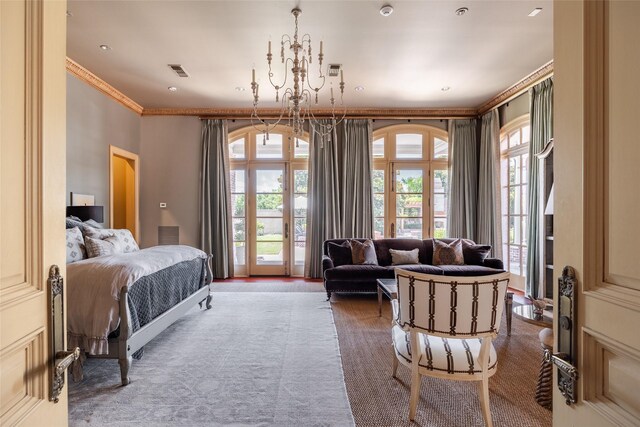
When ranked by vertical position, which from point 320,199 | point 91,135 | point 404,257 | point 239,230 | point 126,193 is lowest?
point 404,257

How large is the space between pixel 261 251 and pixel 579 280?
19.8 ft

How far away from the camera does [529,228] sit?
4.74 metres

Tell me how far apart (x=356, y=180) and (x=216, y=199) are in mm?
2639

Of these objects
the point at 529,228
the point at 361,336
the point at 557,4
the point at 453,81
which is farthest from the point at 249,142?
the point at 557,4

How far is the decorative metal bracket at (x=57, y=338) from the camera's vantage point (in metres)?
0.75

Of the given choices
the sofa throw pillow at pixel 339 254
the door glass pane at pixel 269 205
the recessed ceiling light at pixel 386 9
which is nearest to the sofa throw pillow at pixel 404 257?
the sofa throw pillow at pixel 339 254

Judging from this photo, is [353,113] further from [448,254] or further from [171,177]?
[171,177]

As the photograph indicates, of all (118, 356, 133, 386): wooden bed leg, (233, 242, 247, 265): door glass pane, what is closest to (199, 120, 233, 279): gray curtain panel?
(233, 242, 247, 265): door glass pane

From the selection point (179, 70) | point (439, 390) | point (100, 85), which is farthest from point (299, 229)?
point (439, 390)

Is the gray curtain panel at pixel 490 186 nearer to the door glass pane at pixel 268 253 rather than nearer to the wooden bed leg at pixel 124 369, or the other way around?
the door glass pane at pixel 268 253

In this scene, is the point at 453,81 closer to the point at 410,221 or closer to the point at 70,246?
the point at 410,221

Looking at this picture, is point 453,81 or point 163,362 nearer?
point 163,362

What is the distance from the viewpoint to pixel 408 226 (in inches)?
256

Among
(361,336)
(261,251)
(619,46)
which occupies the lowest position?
(361,336)
